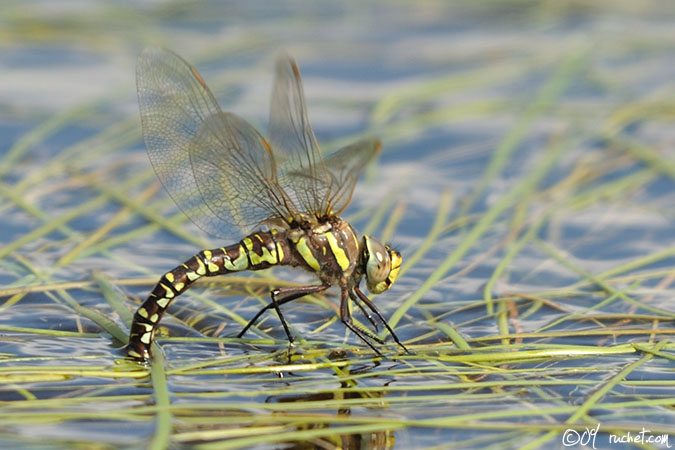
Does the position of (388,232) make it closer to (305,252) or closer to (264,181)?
(305,252)

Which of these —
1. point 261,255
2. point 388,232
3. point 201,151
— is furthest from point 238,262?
point 388,232

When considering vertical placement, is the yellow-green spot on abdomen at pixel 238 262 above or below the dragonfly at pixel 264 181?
below

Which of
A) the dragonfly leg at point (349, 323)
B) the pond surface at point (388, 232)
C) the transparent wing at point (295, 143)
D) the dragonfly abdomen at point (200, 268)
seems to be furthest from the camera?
the transparent wing at point (295, 143)

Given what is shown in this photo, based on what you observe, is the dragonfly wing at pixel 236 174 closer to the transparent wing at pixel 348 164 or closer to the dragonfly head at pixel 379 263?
the transparent wing at pixel 348 164

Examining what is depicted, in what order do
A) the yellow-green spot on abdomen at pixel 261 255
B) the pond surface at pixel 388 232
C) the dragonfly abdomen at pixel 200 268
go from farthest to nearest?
the yellow-green spot on abdomen at pixel 261 255 → the dragonfly abdomen at pixel 200 268 → the pond surface at pixel 388 232

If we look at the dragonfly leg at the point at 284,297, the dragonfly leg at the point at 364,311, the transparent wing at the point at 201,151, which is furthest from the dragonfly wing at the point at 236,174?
the dragonfly leg at the point at 364,311

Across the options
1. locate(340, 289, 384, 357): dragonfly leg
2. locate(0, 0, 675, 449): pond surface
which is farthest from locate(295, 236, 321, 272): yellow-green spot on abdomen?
locate(0, 0, 675, 449): pond surface

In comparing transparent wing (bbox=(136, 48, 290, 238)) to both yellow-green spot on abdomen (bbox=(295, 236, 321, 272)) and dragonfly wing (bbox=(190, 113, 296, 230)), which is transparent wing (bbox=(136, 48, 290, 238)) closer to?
dragonfly wing (bbox=(190, 113, 296, 230))
